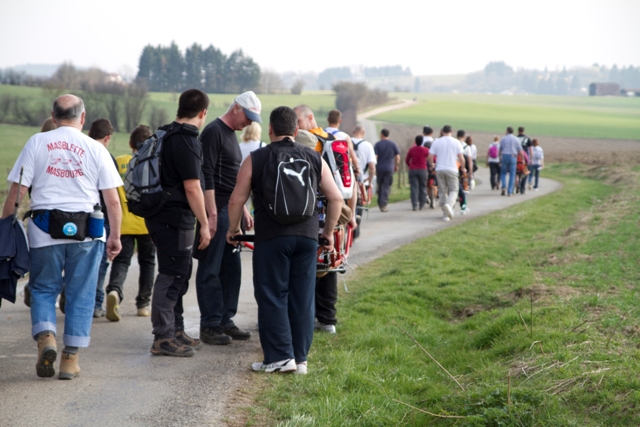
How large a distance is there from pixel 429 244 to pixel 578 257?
2.76 metres

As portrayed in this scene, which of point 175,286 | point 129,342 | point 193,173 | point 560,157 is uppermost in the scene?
point 193,173

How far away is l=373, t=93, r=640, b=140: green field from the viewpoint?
9038 centimetres

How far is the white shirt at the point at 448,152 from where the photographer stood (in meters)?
16.9

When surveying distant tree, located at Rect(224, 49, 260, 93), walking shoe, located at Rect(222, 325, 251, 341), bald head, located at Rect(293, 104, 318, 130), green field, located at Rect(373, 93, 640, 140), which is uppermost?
distant tree, located at Rect(224, 49, 260, 93)

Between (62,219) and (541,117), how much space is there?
11441 centimetres

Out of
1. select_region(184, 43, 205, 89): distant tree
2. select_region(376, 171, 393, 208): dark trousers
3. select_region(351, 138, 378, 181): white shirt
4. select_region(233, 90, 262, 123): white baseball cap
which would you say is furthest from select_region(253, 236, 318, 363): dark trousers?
select_region(184, 43, 205, 89): distant tree

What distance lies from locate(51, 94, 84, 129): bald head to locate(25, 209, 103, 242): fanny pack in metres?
0.64

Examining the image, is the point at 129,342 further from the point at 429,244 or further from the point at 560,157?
the point at 560,157

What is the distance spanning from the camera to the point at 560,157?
181ft

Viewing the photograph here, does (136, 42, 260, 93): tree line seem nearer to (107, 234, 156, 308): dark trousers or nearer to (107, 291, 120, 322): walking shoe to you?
(107, 234, 156, 308): dark trousers

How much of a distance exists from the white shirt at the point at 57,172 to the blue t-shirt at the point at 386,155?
1383cm

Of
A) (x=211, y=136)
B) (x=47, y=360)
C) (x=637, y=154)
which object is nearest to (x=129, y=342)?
(x=47, y=360)

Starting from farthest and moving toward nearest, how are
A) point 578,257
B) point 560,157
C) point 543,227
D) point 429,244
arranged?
point 560,157 < point 543,227 < point 429,244 < point 578,257

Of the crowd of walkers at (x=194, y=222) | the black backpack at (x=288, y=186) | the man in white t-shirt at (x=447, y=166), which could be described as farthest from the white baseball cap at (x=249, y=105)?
the man in white t-shirt at (x=447, y=166)
